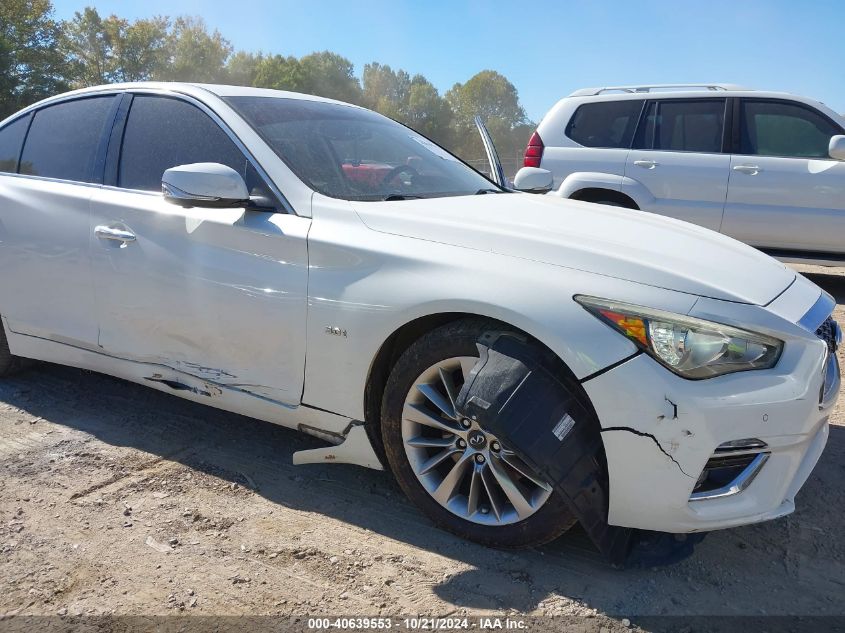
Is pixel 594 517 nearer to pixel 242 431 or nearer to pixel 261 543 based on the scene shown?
pixel 261 543

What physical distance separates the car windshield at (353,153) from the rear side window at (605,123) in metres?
3.79

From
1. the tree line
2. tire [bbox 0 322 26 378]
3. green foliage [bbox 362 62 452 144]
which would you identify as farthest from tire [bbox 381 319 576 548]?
green foliage [bbox 362 62 452 144]

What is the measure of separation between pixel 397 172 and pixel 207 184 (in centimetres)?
96

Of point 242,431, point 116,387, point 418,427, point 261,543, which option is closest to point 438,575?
point 418,427

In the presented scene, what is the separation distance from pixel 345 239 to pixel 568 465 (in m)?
1.15

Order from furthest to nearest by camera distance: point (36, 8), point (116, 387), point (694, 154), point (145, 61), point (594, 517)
A: point (145, 61)
point (36, 8)
point (694, 154)
point (116, 387)
point (594, 517)

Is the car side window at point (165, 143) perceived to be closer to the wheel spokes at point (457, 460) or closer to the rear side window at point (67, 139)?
the rear side window at point (67, 139)

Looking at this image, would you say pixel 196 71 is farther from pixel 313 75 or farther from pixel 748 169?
pixel 748 169

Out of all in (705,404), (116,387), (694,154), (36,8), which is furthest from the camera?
(36,8)

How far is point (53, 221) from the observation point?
11.4ft

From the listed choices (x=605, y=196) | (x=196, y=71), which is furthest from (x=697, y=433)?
(x=196, y=71)

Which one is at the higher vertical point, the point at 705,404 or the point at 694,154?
the point at 694,154

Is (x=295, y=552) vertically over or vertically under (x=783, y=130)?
under

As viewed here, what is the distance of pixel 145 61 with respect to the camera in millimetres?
74250
